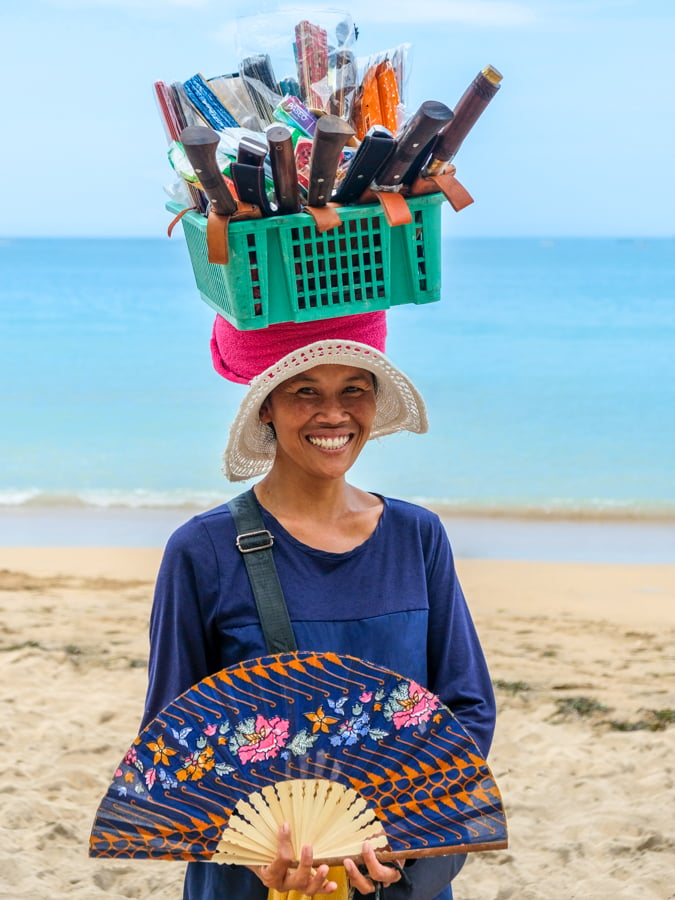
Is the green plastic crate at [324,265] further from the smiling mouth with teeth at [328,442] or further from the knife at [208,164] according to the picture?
the smiling mouth with teeth at [328,442]

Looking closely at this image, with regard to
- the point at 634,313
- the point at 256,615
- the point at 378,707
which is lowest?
the point at 634,313

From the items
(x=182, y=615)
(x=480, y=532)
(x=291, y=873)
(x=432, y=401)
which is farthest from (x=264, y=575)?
(x=432, y=401)

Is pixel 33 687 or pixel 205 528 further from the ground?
pixel 205 528

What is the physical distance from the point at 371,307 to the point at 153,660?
82 cm

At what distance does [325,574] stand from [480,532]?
860cm

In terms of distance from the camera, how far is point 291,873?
2000mm

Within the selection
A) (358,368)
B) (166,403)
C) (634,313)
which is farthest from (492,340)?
(358,368)

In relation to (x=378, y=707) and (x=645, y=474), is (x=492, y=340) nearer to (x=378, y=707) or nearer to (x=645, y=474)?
(x=645, y=474)

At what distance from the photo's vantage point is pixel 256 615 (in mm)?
2215

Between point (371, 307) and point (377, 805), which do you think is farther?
point (371, 307)

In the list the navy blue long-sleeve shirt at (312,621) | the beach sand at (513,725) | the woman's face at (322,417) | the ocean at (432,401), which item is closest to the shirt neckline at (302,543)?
the navy blue long-sleeve shirt at (312,621)

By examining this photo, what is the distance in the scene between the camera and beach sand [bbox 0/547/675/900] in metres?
4.32

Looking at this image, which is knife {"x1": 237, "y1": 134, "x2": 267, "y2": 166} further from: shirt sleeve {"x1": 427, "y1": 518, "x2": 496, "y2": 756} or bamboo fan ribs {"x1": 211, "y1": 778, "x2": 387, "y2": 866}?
bamboo fan ribs {"x1": 211, "y1": 778, "x2": 387, "y2": 866}

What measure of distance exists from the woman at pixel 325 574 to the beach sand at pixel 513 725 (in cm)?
219
